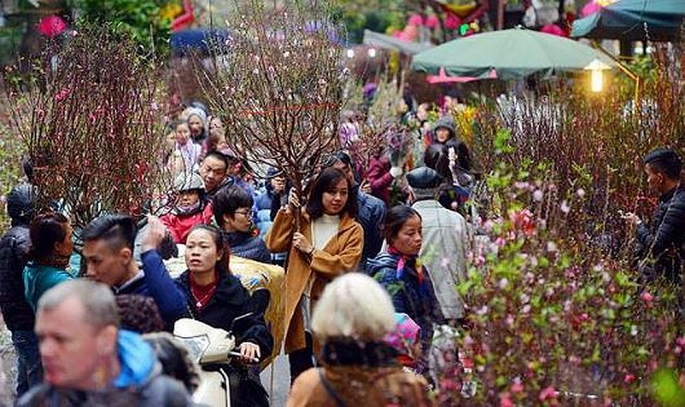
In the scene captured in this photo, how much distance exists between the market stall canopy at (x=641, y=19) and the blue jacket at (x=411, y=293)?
565cm

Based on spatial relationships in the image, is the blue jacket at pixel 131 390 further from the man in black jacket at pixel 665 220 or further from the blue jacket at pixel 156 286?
the man in black jacket at pixel 665 220

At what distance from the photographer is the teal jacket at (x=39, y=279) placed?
8.36m

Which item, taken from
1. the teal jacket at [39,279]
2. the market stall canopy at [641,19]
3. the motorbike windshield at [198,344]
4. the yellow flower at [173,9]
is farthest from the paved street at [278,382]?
the yellow flower at [173,9]

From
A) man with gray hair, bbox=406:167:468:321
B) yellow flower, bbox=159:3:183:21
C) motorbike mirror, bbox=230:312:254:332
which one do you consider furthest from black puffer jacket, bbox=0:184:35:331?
yellow flower, bbox=159:3:183:21

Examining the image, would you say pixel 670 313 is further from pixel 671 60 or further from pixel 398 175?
pixel 398 175

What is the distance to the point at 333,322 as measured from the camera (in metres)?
5.58

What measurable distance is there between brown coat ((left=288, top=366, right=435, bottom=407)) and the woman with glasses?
4745 mm

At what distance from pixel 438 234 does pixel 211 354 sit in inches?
117

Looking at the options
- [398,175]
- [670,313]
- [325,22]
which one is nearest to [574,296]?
[670,313]

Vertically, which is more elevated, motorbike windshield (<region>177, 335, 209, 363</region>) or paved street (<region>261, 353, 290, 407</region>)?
motorbike windshield (<region>177, 335, 209, 363</region>)

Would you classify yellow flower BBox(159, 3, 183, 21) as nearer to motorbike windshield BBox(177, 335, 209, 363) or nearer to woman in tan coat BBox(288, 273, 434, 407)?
motorbike windshield BBox(177, 335, 209, 363)

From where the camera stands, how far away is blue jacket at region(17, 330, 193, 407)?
5.09 meters

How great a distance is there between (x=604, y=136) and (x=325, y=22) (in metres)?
2.54

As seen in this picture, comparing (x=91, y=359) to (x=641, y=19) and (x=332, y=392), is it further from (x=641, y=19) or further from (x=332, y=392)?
(x=641, y=19)
